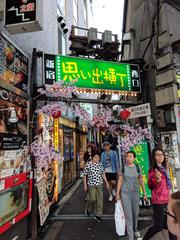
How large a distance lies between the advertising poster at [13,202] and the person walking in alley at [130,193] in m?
2.05

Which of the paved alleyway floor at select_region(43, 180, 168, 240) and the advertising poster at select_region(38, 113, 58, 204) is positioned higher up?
the advertising poster at select_region(38, 113, 58, 204)

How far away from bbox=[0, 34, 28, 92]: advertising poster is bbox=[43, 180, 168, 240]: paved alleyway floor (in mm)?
3576

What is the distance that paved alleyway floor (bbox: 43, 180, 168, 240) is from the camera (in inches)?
207

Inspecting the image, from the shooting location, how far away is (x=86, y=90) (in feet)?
22.0

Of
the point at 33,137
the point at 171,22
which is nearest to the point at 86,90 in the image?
the point at 33,137

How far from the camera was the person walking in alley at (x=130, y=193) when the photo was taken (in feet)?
15.5

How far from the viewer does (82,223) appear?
6055 millimetres

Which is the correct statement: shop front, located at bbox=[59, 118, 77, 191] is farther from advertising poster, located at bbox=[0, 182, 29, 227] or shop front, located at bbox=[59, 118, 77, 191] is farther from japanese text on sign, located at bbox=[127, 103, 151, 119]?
advertising poster, located at bbox=[0, 182, 29, 227]

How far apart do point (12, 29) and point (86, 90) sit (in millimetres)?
2834

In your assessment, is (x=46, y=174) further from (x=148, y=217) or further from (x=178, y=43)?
(x=178, y=43)

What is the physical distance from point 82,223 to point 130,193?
79.3 inches

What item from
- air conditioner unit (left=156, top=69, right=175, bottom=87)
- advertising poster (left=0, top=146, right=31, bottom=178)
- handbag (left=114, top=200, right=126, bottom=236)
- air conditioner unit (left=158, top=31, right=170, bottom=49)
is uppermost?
air conditioner unit (left=158, top=31, right=170, bottom=49)

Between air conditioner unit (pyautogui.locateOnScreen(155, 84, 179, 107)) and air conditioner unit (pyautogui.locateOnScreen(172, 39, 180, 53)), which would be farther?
air conditioner unit (pyautogui.locateOnScreen(172, 39, 180, 53))

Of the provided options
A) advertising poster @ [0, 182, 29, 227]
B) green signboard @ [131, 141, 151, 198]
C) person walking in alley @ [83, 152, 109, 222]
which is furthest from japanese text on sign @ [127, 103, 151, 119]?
advertising poster @ [0, 182, 29, 227]
